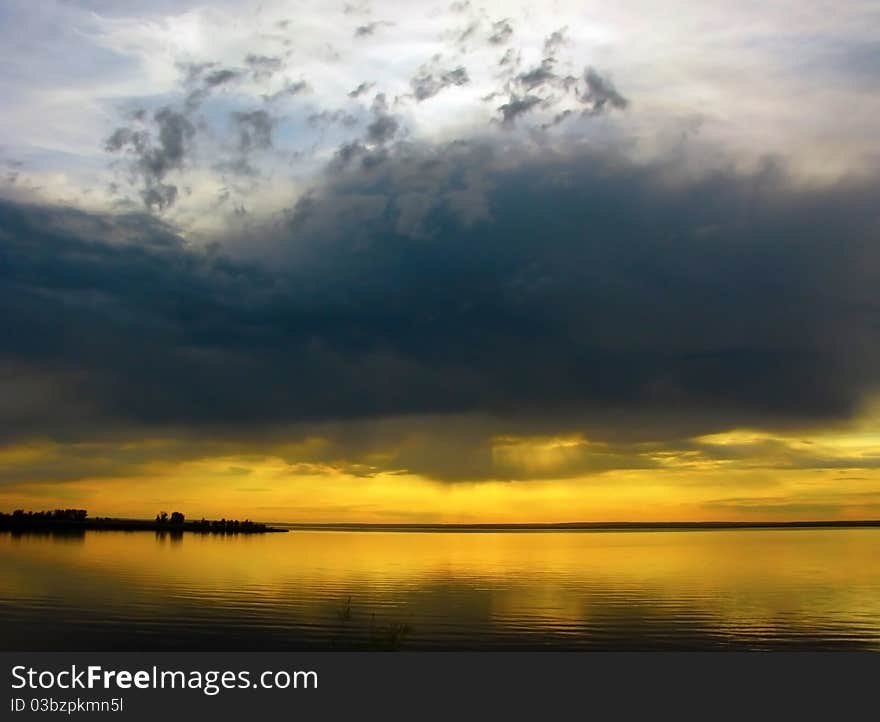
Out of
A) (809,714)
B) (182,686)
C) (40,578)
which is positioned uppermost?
(40,578)

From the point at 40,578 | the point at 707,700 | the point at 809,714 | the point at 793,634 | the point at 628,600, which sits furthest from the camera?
the point at 40,578

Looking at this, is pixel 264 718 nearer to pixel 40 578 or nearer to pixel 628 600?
pixel 628 600

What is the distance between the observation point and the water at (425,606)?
146ft

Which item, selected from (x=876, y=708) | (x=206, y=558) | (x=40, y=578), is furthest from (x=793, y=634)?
(x=206, y=558)

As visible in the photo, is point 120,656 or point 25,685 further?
point 120,656

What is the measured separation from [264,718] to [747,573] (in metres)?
76.7

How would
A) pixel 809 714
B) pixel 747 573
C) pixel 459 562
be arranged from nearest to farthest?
pixel 809 714, pixel 747 573, pixel 459 562

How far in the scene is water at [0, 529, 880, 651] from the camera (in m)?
44.4

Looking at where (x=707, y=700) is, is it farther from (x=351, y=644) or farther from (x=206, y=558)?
(x=206, y=558)

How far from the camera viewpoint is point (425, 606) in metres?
57.9

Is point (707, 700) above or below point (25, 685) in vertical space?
below

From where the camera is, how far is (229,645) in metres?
41.9

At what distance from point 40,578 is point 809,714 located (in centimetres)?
6593

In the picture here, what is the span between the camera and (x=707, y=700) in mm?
31938
